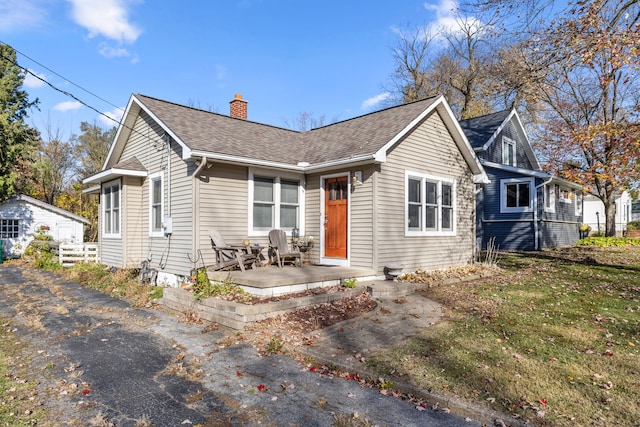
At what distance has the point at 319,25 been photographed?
16594 mm

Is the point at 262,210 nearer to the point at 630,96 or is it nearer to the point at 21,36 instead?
the point at 21,36

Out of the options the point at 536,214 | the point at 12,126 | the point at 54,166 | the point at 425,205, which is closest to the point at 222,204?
the point at 425,205

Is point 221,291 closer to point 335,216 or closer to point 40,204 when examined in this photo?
point 335,216

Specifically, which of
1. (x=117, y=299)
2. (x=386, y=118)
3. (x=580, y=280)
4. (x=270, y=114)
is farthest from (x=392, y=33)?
(x=117, y=299)

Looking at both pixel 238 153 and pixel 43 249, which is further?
pixel 43 249

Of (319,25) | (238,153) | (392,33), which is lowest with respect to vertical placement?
(238,153)

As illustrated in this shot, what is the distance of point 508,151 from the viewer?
20562 millimetres

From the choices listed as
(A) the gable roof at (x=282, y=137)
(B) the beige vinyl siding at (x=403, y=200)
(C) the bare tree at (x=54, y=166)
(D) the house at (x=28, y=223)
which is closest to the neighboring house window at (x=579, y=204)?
(A) the gable roof at (x=282, y=137)

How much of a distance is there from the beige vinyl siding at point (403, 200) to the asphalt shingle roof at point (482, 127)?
732 centimetres

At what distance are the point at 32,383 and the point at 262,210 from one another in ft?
20.0

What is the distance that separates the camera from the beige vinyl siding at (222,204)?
8.68 m

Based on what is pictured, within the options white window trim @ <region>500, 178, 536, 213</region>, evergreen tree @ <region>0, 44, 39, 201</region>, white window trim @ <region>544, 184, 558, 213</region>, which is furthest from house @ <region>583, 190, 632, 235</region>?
evergreen tree @ <region>0, 44, 39, 201</region>

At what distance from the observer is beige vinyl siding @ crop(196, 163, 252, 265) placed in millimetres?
8680

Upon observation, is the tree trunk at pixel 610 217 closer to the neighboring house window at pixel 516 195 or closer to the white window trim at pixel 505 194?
the neighboring house window at pixel 516 195
